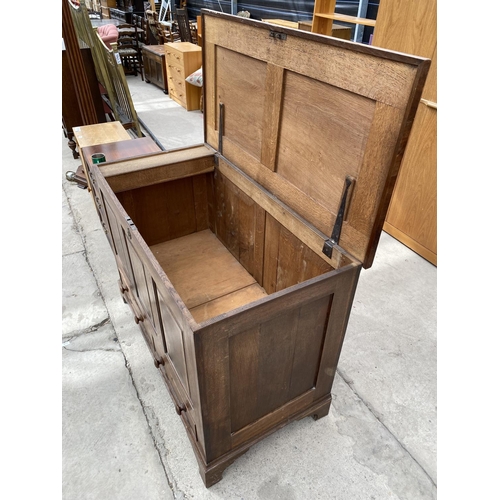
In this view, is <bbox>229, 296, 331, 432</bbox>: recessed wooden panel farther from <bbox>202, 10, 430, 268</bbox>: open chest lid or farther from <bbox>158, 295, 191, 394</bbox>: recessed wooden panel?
<bbox>202, 10, 430, 268</bbox>: open chest lid

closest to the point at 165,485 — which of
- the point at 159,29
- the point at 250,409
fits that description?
the point at 250,409

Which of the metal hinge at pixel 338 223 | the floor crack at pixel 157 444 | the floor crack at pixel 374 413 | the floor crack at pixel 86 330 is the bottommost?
the floor crack at pixel 86 330

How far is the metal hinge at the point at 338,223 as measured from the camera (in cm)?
116

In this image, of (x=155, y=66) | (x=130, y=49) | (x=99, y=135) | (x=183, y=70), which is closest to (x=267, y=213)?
(x=99, y=135)

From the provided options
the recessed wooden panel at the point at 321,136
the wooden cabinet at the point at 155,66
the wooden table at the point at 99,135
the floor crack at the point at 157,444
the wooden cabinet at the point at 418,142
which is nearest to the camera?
the recessed wooden panel at the point at 321,136

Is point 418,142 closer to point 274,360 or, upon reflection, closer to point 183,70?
point 274,360

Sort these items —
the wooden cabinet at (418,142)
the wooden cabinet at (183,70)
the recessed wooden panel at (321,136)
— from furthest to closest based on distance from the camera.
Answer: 1. the wooden cabinet at (183,70)
2. the wooden cabinet at (418,142)
3. the recessed wooden panel at (321,136)

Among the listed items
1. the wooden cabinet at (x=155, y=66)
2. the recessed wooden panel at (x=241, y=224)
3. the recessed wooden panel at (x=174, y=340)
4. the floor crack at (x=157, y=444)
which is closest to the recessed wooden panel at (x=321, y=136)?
the recessed wooden panel at (x=241, y=224)

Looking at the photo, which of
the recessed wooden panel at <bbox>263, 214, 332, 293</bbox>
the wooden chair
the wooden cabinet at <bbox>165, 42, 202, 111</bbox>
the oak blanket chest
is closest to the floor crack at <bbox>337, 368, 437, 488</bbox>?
the oak blanket chest

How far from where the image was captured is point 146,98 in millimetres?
5973

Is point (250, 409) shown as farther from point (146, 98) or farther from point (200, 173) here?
point (146, 98)

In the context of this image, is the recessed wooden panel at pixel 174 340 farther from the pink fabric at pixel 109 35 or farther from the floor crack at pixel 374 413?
the pink fabric at pixel 109 35

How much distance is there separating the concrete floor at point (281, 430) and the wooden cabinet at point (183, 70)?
12.1ft

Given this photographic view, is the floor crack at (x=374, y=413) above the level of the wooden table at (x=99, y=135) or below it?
below
